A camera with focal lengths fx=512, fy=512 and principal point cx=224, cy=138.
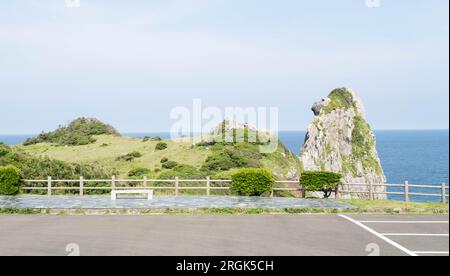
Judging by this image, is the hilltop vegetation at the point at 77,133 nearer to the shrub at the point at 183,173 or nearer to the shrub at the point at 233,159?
the shrub at the point at 233,159

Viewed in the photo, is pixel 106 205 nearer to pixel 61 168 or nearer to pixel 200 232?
pixel 200 232

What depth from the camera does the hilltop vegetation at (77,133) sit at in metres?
77.4

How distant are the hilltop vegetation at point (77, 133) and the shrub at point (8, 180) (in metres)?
47.6

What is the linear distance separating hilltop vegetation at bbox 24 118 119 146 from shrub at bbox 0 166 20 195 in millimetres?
47627

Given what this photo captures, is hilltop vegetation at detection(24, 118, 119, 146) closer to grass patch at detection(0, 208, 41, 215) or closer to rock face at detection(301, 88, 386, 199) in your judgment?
rock face at detection(301, 88, 386, 199)

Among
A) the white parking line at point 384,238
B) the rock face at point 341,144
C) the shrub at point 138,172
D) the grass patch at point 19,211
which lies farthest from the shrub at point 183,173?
the rock face at point 341,144

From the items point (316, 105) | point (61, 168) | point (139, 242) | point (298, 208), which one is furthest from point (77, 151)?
point (139, 242)

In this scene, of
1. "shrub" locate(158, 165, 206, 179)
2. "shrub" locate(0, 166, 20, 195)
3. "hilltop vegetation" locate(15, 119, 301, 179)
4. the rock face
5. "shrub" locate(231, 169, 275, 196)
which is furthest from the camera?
the rock face

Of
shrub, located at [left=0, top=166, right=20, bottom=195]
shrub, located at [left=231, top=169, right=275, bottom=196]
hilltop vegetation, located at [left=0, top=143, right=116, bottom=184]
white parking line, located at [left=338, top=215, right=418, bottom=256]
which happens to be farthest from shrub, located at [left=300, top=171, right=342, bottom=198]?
hilltop vegetation, located at [left=0, top=143, right=116, bottom=184]

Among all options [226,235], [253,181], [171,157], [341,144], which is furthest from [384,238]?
[341,144]

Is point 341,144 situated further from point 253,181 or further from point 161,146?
point 253,181

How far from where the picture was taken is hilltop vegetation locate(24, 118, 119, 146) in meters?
77.4

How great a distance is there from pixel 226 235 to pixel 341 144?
263 feet

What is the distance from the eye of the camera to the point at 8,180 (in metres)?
28.3
